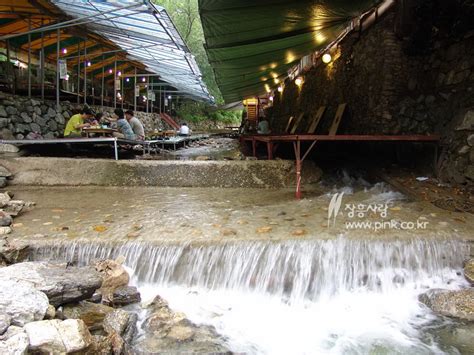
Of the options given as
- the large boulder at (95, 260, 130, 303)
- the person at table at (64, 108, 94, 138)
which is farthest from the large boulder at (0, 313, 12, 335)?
the person at table at (64, 108, 94, 138)

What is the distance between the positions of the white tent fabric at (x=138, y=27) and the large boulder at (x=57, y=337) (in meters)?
6.60

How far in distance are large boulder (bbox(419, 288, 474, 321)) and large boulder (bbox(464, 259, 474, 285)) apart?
0.68ft

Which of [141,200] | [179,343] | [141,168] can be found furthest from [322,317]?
[141,168]

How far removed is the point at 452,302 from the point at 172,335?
8.98 feet

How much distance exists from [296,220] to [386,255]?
1.32 metres

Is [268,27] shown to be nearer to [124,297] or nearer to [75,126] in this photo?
[75,126]

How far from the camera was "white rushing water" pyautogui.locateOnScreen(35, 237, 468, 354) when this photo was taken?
370 centimetres

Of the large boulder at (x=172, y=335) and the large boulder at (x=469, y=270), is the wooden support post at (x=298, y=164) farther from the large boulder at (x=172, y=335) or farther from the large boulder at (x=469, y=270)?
the large boulder at (x=172, y=335)

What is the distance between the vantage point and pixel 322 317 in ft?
11.8

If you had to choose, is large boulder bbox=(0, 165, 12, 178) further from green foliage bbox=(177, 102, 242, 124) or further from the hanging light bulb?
green foliage bbox=(177, 102, 242, 124)

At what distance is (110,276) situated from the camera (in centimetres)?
372

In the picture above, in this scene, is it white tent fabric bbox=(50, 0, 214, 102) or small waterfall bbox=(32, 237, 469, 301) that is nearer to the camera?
small waterfall bbox=(32, 237, 469, 301)

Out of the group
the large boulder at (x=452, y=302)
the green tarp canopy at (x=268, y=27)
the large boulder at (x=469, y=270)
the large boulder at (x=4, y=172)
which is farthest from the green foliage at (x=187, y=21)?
the large boulder at (x=452, y=302)

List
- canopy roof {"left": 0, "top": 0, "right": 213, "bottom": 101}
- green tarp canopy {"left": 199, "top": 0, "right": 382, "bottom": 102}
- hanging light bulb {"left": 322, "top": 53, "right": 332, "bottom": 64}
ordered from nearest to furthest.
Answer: green tarp canopy {"left": 199, "top": 0, "right": 382, "bottom": 102}
canopy roof {"left": 0, "top": 0, "right": 213, "bottom": 101}
hanging light bulb {"left": 322, "top": 53, "right": 332, "bottom": 64}
